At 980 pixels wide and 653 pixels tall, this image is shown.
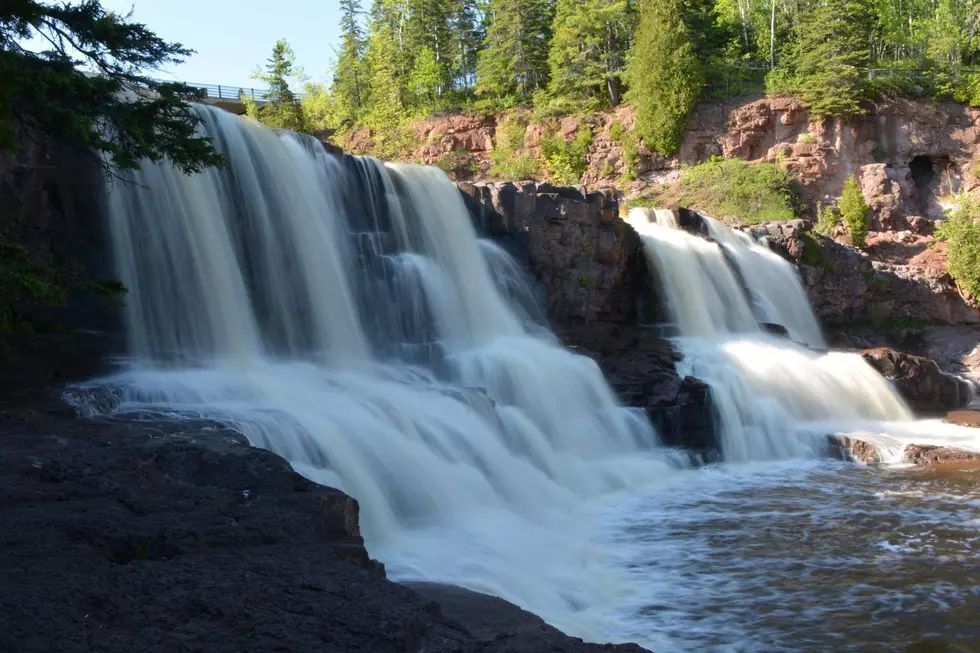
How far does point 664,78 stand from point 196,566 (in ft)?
117

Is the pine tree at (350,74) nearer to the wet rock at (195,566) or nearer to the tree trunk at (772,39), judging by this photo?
the tree trunk at (772,39)

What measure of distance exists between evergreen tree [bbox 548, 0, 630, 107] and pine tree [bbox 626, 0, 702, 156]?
7.22ft

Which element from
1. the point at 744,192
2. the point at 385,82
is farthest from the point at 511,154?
the point at 744,192

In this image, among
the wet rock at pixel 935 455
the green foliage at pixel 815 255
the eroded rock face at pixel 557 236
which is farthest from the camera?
the green foliage at pixel 815 255

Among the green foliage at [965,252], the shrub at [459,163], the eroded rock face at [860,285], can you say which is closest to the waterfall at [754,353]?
the eroded rock face at [860,285]

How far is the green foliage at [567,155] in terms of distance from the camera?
38125 mm

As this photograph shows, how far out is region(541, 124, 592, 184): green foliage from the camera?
3812 centimetres

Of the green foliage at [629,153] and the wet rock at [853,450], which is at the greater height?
the green foliage at [629,153]

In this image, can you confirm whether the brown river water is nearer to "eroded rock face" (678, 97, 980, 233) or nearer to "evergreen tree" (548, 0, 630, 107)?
"eroded rock face" (678, 97, 980, 233)

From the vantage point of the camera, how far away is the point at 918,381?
21.0 metres

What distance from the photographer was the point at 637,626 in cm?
751

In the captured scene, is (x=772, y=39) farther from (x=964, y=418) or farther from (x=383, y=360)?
(x=383, y=360)

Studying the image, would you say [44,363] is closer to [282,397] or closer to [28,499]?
[282,397]

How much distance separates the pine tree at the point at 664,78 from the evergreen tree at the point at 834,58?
493 centimetres
